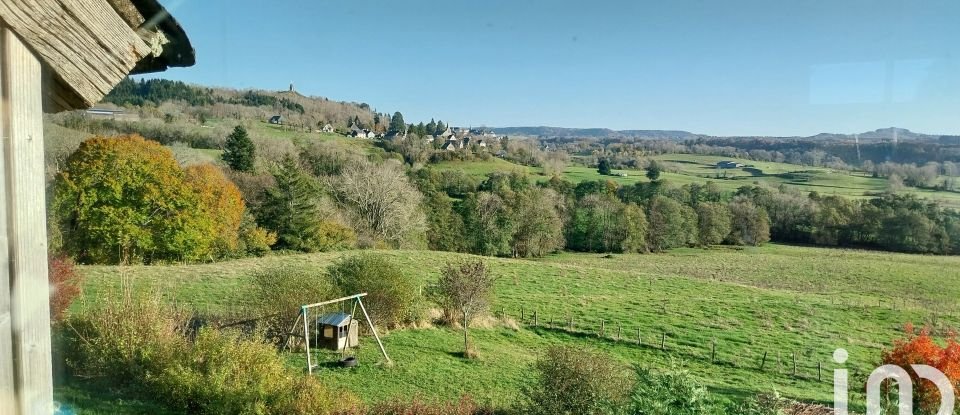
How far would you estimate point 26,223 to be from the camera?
954 mm

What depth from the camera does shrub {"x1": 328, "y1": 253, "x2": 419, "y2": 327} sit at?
13570 mm

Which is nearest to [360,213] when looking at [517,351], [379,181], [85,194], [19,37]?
[379,181]

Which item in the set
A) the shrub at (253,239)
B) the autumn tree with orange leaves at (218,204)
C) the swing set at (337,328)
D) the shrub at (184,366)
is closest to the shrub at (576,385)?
the shrub at (184,366)

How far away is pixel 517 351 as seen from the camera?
13492 millimetres

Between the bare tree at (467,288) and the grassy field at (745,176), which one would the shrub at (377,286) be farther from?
the grassy field at (745,176)

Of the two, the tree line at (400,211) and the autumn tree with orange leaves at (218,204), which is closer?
the tree line at (400,211)

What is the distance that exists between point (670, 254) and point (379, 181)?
18384 millimetres

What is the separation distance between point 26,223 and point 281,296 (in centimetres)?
1147

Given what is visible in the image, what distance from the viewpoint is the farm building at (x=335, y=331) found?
37.7 ft

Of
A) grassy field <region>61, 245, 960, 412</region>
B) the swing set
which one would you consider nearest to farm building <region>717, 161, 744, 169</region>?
grassy field <region>61, 245, 960, 412</region>

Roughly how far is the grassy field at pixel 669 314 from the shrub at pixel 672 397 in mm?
3173

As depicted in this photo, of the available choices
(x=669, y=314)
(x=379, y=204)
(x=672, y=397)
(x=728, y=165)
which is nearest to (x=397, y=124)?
(x=379, y=204)

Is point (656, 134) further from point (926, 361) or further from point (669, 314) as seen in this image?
point (926, 361)

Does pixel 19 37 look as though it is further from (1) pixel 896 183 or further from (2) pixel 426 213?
(2) pixel 426 213
